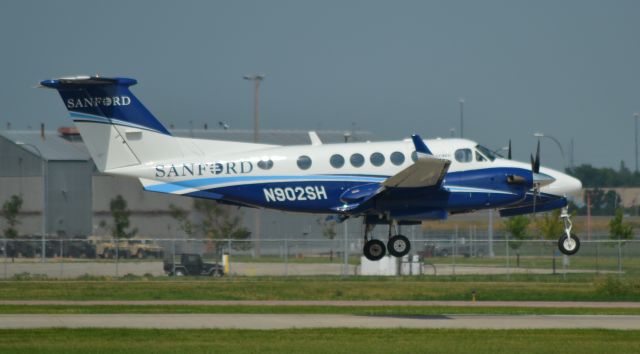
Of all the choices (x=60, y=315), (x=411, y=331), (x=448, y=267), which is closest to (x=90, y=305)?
(x=60, y=315)

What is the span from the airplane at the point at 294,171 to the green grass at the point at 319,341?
482 centimetres

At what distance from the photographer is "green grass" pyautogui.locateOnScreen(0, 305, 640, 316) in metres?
34.3

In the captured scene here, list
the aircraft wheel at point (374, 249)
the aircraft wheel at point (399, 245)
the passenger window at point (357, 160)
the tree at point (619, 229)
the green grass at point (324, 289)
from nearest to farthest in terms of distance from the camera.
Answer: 1. the passenger window at point (357, 160)
2. the aircraft wheel at point (399, 245)
3. the aircraft wheel at point (374, 249)
4. the green grass at point (324, 289)
5. the tree at point (619, 229)

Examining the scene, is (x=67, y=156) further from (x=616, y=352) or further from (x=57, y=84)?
(x=616, y=352)

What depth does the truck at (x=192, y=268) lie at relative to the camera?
5341cm

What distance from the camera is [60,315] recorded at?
32625 mm

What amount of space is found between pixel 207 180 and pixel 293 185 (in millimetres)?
2583

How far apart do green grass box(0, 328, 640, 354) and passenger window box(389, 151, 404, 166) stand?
5.24 meters

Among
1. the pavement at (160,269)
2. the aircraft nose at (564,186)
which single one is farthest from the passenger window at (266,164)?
the pavement at (160,269)

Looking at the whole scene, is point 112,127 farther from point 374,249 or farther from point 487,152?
point 487,152

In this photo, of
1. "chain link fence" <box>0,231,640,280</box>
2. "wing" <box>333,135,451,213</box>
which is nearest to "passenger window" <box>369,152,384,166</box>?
"wing" <box>333,135,451,213</box>

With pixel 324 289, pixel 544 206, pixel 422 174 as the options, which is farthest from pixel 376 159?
pixel 324 289

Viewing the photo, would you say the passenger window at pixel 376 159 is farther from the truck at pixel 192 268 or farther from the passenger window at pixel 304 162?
the truck at pixel 192 268

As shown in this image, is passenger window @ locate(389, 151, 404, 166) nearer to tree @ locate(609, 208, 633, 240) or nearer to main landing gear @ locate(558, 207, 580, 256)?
main landing gear @ locate(558, 207, 580, 256)
